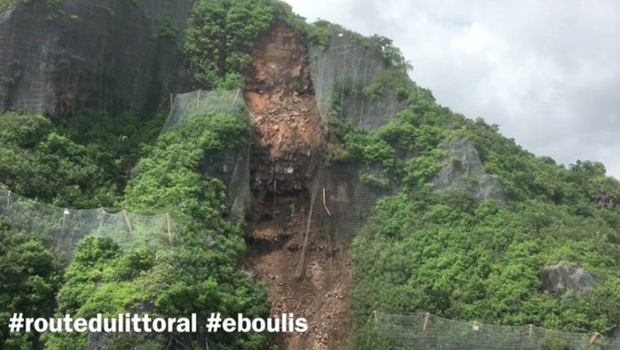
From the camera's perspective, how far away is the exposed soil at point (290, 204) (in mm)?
20812

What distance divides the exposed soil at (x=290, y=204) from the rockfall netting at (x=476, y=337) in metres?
2.08

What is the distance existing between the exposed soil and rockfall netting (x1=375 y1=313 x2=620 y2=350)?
2.08 m

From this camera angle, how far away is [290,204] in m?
23.8

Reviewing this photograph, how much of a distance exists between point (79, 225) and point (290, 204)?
23.2 feet

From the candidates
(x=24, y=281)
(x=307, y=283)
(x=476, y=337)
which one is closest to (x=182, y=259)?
(x=24, y=281)

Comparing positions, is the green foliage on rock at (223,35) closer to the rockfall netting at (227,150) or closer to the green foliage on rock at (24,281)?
the rockfall netting at (227,150)

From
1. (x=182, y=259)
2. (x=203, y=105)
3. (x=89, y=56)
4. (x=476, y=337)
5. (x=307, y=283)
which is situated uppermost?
(x=89, y=56)

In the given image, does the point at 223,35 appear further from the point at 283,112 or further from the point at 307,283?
the point at 307,283

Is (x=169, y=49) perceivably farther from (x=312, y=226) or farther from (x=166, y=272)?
(x=166, y=272)

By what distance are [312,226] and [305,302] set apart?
2578 millimetres

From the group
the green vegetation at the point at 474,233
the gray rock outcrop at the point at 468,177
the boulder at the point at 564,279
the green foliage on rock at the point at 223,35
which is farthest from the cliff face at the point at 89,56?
the boulder at the point at 564,279

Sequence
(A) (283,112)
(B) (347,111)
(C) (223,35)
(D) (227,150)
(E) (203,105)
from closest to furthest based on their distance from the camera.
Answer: (D) (227,150) → (E) (203,105) → (B) (347,111) → (A) (283,112) → (C) (223,35)

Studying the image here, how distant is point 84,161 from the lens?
22094 millimetres

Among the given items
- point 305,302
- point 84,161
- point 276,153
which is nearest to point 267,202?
point 276,153
